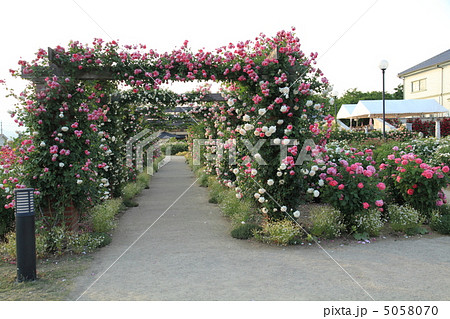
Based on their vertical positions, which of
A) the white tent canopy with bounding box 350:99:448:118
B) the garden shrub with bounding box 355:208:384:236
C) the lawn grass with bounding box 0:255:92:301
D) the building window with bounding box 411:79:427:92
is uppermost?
the building window with bounding box 411:79:427:92

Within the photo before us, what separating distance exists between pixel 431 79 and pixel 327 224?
95.1 ft

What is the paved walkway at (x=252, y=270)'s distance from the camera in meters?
3.66

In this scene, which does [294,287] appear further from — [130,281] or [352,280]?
[130,281]

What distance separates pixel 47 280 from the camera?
412 cm

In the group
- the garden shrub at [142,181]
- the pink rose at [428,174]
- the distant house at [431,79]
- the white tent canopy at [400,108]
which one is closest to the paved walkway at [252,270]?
the pink rose at [428,174]

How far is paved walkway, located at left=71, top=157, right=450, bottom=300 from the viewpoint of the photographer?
12.0 ft

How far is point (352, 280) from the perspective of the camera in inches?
157

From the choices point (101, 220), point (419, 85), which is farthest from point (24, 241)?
point (419, 85)

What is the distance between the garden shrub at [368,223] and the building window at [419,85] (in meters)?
28.9

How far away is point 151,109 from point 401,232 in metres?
7.24

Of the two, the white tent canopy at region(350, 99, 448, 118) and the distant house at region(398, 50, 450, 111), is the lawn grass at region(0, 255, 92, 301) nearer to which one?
the white tent canopy at region(350, 99, 448, 118)

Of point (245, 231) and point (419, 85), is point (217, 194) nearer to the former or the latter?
point (245, 231)

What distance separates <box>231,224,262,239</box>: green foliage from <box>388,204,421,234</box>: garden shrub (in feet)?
7.33

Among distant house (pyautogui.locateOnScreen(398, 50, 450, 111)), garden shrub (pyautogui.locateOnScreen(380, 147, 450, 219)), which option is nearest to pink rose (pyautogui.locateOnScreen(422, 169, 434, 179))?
garden shrub (pyautogui.locateOnScreen(380, 147, 450, 219))
